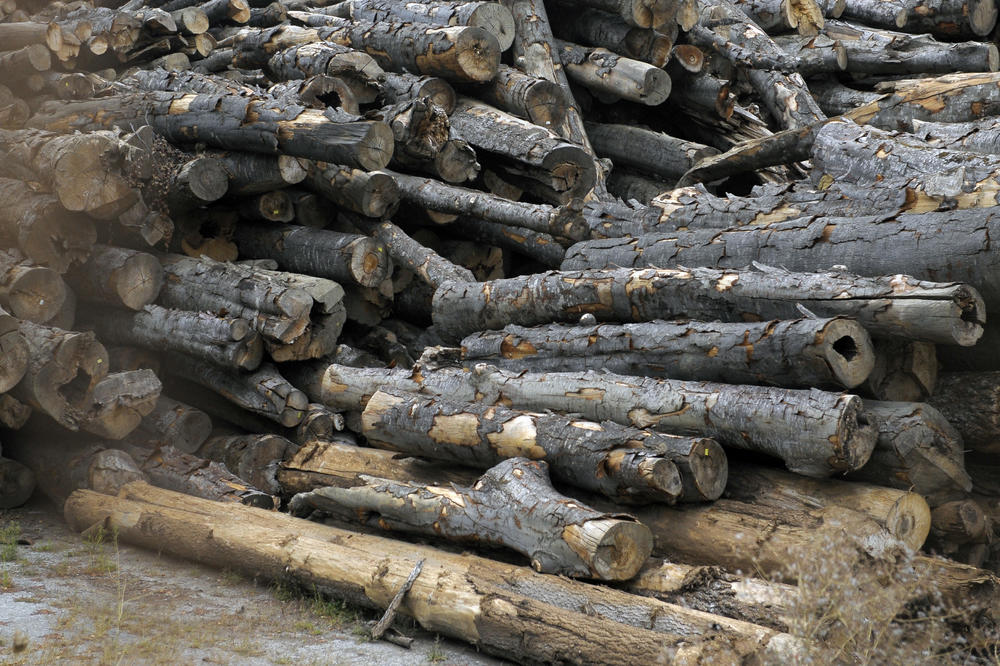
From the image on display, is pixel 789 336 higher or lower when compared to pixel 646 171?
lower

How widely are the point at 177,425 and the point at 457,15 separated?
17.5 feet

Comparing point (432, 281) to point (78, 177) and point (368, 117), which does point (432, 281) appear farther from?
point (78, 177)

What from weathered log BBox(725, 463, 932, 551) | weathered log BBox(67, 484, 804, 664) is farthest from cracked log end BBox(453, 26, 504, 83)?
weathered log BBox(725, 463, 932, 551)

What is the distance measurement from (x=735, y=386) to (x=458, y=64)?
5441 millimetres

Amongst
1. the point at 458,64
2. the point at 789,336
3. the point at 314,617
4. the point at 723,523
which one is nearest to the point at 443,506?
the point at 314,617

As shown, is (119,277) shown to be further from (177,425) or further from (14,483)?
(14,483)

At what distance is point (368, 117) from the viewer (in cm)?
855

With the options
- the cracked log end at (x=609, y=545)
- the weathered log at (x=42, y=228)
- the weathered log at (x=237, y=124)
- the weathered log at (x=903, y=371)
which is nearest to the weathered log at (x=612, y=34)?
the weathered log at (x=237, y=124)

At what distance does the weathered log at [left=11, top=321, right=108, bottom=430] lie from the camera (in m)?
7.23

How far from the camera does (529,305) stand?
7734 millimetres

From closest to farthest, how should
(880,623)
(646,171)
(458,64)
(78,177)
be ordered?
(880,623)
(78,177)
(458,64)
(646,171)

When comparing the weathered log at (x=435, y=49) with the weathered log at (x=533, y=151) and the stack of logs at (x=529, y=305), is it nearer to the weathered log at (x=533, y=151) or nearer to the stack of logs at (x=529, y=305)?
the stack of logs at (x=529, y=305)

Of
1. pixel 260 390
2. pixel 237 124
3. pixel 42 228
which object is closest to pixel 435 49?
pixel 237 124

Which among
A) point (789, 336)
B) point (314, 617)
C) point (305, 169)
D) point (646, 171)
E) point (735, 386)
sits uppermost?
point (646, 171)
